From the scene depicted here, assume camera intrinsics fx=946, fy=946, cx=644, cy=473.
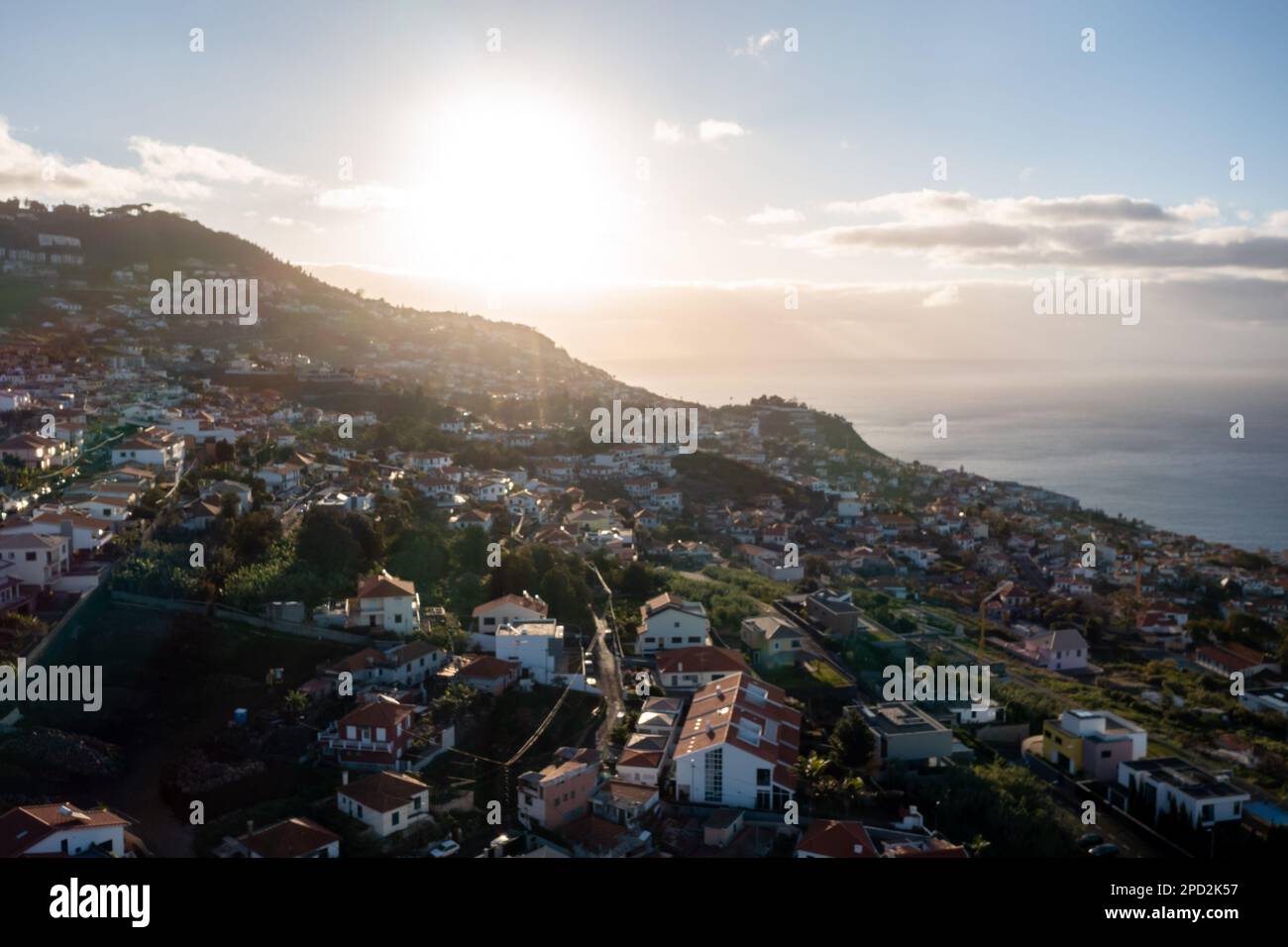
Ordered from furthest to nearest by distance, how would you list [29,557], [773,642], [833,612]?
[833,612], [773,642], [29,557]

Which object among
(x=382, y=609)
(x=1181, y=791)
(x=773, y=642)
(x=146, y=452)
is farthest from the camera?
(x=146, y=452)

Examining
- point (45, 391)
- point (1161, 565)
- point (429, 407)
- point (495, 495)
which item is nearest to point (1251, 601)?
point (1161, 565)

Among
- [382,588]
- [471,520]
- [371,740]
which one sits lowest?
[371,740]

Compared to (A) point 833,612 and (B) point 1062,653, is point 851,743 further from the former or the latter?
(B) point 1062,653

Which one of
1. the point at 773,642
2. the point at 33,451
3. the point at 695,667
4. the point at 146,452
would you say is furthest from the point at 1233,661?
the point at 33,451

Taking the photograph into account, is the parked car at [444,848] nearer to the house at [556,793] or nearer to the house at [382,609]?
the house at [556,793]

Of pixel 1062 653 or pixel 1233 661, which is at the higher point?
pixel 1062 653

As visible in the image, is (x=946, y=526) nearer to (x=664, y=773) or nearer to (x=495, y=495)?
(x=495, y=495)
